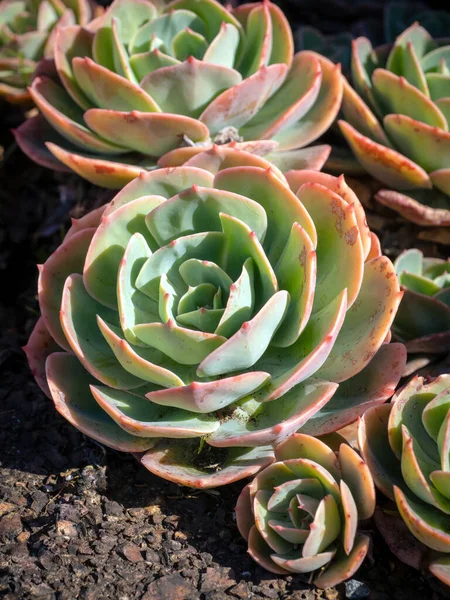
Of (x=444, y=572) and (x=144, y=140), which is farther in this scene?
(x=144, y=140)

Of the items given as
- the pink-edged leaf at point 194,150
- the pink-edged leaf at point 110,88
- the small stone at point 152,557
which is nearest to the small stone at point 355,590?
the small stone at point 152,557

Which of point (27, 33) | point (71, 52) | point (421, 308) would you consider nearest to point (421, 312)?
point (421, 308)

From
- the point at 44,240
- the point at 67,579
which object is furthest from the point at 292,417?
the point at 44,240

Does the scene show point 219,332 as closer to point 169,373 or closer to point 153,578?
point 169,373

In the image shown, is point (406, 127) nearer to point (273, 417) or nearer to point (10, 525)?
point (273, 417)

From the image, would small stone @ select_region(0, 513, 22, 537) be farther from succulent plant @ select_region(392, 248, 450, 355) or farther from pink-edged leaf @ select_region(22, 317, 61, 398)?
succulent plant @ select_region(392, 248, 450, 355)
